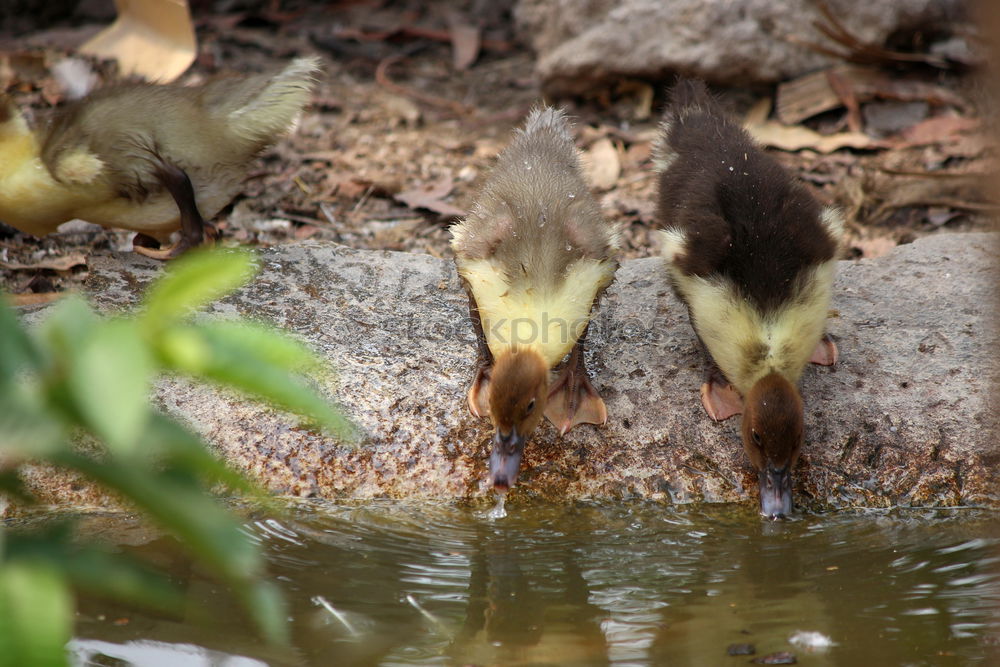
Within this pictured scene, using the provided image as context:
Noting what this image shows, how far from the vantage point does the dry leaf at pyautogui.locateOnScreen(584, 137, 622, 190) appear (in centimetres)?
775

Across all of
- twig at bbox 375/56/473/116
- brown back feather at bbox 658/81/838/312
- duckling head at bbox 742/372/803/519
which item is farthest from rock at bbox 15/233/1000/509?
twig at bbox 375/56/473/116

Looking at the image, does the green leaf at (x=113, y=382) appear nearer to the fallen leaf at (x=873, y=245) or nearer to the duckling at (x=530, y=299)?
the duckling at (x=530, y=299)

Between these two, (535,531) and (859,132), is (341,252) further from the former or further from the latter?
(859,132)

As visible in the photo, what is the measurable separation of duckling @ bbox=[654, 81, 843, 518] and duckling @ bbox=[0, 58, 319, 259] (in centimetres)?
243

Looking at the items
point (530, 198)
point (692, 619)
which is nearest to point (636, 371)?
point (530, 198)

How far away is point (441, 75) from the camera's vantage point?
31.2ft

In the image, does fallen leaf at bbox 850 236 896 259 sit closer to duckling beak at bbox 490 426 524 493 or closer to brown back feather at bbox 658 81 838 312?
brown back feather at bbox 658 81 838 312

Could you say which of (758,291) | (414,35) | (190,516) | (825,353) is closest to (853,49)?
(414,35)

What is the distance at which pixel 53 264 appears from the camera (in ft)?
20.2

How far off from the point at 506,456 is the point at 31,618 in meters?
2.97

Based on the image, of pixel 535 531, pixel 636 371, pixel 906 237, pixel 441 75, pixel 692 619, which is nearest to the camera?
pixel 692 619

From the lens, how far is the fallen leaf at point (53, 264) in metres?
6.12

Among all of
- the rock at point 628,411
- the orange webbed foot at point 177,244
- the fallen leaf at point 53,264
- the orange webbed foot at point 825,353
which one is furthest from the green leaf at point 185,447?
the fallen leaf at point 53,264

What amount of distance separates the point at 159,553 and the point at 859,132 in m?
6.32
